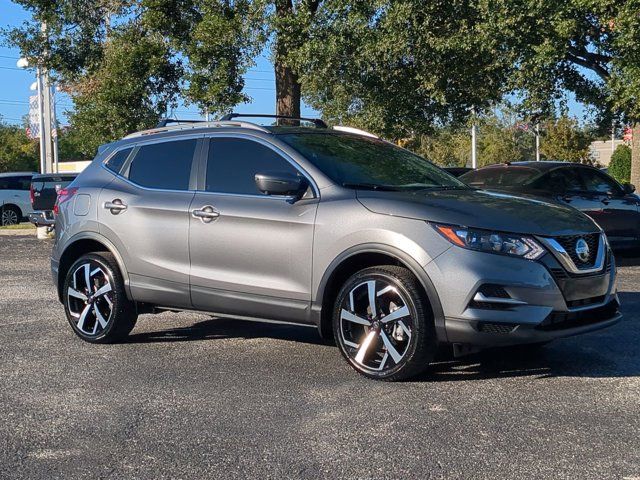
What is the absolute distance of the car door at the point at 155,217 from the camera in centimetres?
686

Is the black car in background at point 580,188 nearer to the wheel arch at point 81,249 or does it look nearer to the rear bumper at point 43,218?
the wheel arch at point 81,249

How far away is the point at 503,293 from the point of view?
17.7 feet

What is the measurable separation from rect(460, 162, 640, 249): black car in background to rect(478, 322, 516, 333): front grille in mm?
6997

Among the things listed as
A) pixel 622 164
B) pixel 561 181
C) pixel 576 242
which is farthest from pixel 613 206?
pixel 622 164

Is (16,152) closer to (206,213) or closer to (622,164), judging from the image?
(622,164)

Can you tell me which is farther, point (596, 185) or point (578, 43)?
point (578, 43)

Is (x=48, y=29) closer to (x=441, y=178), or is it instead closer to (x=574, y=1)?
(x=574, y=1)

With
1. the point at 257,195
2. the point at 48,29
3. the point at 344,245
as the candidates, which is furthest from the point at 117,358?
the point at 48,29

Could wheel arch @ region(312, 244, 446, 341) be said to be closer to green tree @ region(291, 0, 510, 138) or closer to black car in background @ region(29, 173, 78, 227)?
green tree @ region(291, 0, 510, 138)

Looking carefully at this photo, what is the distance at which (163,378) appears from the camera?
616 centimetres

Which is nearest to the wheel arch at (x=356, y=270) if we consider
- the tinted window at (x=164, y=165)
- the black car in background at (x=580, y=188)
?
the tinted window at (x=164, y=165)

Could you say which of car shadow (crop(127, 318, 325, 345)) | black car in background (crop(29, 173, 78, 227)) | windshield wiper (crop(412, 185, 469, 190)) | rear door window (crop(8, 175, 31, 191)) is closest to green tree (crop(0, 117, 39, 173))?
rear door window (crop(8, 175, 31, 191))

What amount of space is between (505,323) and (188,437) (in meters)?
2.06

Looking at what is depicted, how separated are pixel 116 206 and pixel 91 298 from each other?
2.68ft
